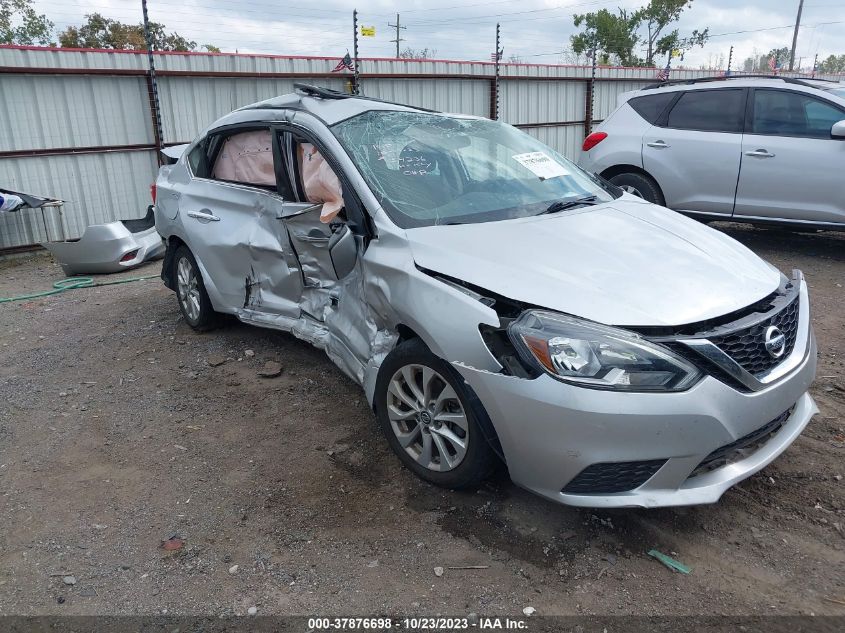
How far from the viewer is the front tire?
2906 mm

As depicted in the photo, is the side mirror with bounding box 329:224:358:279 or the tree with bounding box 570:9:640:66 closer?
the side mirror with bounding box 329:224:358:279

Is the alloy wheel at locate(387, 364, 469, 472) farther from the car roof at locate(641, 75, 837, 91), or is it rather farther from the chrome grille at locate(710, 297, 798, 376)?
the car roof at locate(641, 75, 837, 91)

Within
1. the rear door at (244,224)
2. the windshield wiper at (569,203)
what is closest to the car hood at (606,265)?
the windshield wiper at (569,203)

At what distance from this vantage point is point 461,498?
10.3 feet

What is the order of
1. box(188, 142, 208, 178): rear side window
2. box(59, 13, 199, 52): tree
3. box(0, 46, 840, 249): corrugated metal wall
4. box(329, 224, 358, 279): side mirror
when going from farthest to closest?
box(59, 13, 199, 52): tree < box(0, 46, 840, 249): corrugated metal wall < box(188, 142, 208, 178): rear side window < box(329, 224, 358, 279): side mirror

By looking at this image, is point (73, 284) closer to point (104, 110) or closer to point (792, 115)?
point (104, 110)

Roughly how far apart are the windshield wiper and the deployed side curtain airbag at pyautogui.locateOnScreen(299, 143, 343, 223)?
1.13 meters

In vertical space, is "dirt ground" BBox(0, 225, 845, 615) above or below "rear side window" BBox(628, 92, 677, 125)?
below

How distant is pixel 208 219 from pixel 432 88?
28.9 ft

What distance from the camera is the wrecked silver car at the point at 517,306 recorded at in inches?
99.4

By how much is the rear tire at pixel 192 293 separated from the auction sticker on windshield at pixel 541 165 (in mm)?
2586

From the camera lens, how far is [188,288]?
5.43 meters

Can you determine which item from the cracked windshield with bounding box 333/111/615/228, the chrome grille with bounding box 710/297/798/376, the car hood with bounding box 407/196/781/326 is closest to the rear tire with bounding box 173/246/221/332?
the cracked windshield with bounding box 333/111/615/228

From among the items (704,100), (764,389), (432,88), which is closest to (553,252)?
(764,389)
